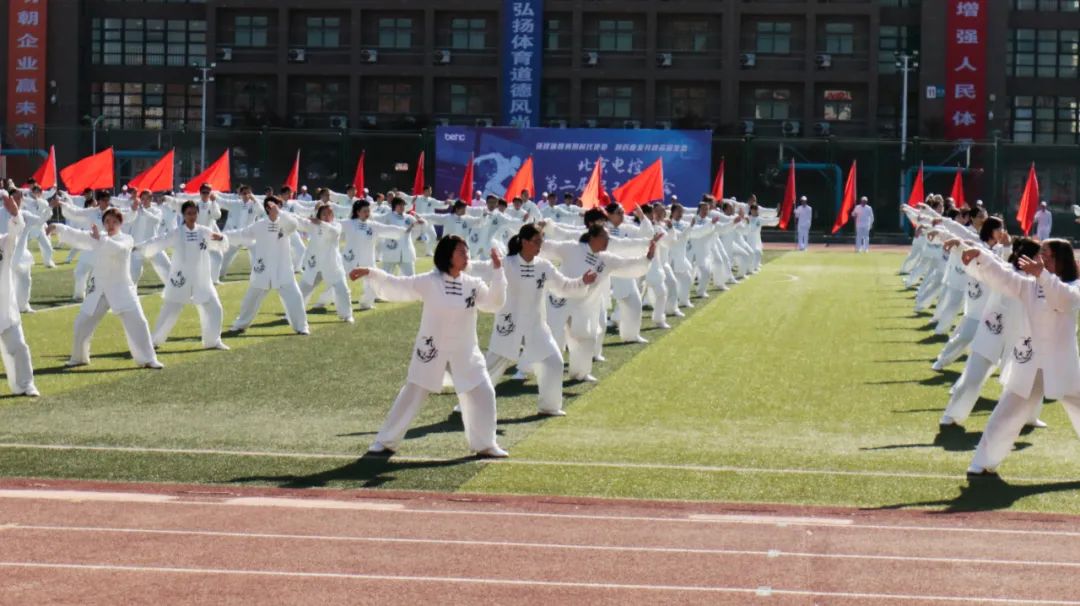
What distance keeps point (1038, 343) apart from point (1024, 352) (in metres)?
0.14

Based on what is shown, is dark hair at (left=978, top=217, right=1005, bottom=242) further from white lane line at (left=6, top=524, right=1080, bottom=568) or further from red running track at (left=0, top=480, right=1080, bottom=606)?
white lane line at (left=6, top=524, right=1080, bottom=568)

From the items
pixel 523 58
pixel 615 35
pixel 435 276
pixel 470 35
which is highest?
pixel 615 35

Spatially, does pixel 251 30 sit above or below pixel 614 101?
above

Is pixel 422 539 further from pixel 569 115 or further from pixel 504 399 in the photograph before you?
pixel 569 115

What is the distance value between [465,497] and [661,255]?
1628cm

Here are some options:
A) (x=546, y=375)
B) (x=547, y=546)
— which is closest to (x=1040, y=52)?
(x=546, y=375)

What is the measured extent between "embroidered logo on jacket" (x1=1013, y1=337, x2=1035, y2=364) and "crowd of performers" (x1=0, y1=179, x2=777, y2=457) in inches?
156

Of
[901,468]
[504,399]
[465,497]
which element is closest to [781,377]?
[504,399]

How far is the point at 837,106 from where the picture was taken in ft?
246

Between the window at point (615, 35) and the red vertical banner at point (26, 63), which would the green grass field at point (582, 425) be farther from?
the red vertical banner at point (26, 63)

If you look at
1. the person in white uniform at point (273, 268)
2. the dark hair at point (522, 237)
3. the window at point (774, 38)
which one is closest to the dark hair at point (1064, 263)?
the dark hair at point (522, 237)

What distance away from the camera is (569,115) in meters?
75.2

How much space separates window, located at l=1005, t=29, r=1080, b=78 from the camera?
7662 cm

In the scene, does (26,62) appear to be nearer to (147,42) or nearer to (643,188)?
(147,42)
